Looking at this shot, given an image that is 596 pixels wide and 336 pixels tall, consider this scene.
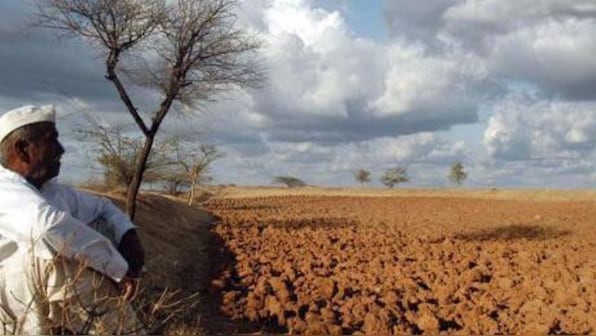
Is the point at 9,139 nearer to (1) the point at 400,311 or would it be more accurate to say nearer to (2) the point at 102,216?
(2) the point at 102,216

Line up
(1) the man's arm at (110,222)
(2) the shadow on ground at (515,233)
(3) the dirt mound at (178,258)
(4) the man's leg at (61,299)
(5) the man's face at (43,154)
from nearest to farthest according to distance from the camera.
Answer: (4) the man's leg at (61,299) → (5) the man's face at (43,154) → (1) the man's arm at (110,222) → (3) the dirt mound at (178,258) → (2) the shadow on ground at (515,233)

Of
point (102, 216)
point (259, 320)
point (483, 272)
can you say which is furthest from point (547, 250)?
point (102, 216)

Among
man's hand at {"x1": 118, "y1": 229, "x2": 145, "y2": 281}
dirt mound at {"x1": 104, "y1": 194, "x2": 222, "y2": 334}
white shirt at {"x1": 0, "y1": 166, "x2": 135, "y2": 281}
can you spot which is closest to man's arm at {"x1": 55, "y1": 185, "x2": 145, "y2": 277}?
man's hand at {"x1": 118, "y1": 229, "x2": 145, "y2": 281}

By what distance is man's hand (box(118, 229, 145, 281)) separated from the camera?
4.17 metres

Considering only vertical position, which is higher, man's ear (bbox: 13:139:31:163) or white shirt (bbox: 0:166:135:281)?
man's ear (bbox: 13:139:31:163)

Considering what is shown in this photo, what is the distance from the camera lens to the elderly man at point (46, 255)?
3.73 metres

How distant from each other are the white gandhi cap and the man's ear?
6cm

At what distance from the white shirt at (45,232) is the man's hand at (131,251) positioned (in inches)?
9.6

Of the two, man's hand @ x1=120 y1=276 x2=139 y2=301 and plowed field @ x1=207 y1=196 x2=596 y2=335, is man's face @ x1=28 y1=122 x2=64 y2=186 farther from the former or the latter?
plowed field @ x1=207 y1=196 x2=596 y2=335

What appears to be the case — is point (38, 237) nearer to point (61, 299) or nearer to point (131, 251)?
point (61, 299)

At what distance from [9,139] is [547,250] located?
16960 mm

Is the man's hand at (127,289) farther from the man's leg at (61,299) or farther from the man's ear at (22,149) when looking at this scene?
the man's ear at (22,149)

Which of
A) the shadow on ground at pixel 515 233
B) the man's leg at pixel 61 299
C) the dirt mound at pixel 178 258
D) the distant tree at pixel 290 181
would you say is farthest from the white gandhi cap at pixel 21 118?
the distant tree at pixel 290 181

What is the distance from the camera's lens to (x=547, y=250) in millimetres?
19375
